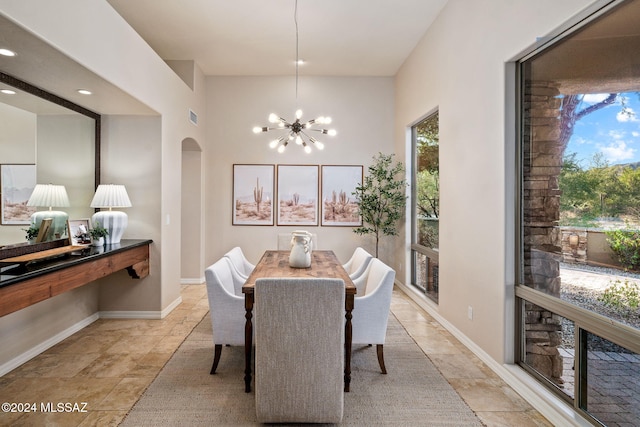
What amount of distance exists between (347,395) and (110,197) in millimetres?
3016

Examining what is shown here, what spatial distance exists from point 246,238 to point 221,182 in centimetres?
103

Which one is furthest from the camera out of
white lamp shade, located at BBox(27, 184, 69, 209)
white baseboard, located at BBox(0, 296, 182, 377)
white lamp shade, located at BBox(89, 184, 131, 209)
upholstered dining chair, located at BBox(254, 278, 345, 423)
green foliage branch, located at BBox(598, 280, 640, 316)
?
white lamp shade, located at BBox(89, 184, 131, 209)

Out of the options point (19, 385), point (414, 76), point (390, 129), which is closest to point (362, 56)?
point (414, 76)

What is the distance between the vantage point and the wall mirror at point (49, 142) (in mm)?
2754

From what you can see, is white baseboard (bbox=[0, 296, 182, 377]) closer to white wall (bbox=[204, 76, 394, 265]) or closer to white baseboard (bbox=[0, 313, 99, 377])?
white baseboard (bbox=[0, 313, 99, 377])

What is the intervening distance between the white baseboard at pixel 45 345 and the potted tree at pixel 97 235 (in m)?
0.89

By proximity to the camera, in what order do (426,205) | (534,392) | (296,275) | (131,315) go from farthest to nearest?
(426,205)
(131,315)
(296,275)
(534,392)

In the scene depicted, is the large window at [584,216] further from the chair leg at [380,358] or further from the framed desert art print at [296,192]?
the framed desert art print at [296,192]

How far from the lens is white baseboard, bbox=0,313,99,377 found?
2821mm

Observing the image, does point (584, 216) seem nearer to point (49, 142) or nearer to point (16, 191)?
point (16, 191)

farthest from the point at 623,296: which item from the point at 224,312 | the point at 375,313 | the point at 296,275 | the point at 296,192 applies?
the point at 296,192

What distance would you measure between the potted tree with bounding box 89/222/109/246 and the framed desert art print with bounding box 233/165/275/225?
254 centimetres

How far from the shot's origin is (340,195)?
6098 mm

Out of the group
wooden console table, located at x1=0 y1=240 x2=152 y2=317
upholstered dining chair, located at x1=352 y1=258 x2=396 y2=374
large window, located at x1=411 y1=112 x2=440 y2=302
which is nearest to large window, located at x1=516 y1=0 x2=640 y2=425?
upholstered dining chair, located at x1=352 y1=258 x2=396 y2=374
